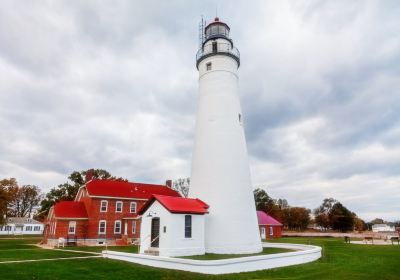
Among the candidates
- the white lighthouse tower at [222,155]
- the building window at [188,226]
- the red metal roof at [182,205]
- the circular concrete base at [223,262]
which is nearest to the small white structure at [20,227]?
the circular concrete base at [223,262]

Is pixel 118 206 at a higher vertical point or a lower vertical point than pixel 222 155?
lower

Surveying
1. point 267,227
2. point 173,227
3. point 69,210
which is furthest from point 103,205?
point 267,227

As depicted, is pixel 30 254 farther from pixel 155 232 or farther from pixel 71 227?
pixel 71 227

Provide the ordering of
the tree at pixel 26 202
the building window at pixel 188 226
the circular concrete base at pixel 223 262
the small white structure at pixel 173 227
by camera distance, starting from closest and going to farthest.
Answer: the circular concrete base at pixel 223 262
the small white structure at pixel 173 227
the building window at pixel 188 226
the tree at pixel 26 202

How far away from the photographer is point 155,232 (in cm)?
1895

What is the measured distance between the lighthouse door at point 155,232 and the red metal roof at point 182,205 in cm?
121

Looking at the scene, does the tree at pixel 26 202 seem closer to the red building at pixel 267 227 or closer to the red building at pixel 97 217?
the red building at pixel 97 217

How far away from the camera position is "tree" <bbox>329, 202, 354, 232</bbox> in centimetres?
7119

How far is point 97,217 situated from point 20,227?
4334 centimetres

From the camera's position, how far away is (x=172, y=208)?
17953mm

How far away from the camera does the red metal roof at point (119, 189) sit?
34.3 m

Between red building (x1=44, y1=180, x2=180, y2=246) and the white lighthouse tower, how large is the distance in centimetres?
1367

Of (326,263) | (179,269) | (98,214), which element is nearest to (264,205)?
(98,214)

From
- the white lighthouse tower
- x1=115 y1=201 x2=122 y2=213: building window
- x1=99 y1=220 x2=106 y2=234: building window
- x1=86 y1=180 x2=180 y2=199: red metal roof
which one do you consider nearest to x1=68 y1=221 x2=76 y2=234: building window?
x1=99 y1=220 x2=106 y2=234: building window
